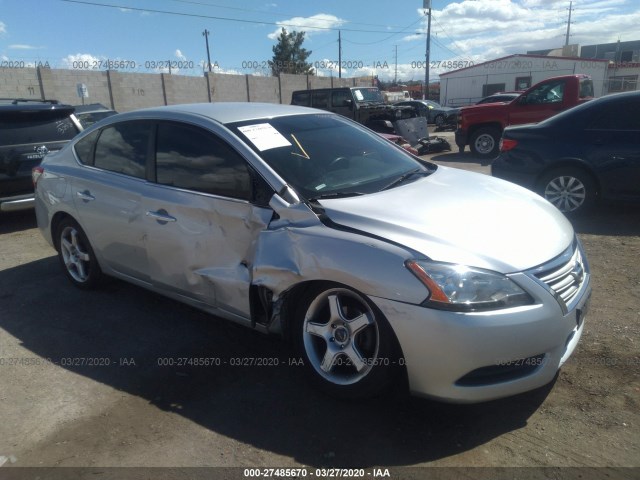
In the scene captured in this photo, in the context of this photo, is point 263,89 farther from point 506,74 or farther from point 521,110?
point 521,110

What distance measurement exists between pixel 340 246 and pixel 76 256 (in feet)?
10.4

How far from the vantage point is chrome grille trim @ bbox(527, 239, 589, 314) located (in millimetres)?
2645

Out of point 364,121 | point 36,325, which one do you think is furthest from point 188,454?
point 364,121

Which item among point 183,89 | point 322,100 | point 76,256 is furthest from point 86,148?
point 183,89

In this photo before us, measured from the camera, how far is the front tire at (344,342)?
273 centimetres

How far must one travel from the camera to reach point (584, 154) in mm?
6340

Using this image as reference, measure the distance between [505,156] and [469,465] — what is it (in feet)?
17.6

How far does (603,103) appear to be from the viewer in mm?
6418

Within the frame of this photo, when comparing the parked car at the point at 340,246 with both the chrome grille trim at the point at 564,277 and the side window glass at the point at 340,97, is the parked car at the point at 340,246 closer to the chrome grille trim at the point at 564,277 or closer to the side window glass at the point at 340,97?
the chrome grille trim at the point at 564,277

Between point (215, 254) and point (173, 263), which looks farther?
point (173, 263)

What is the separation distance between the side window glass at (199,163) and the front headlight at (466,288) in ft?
4.30

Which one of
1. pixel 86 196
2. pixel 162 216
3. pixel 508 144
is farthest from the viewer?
pixel 508 144

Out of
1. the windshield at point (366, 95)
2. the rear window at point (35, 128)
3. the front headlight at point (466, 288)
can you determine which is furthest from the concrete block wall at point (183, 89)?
the front headlight at point (466, 288)

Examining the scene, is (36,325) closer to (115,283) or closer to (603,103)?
(115,283)
